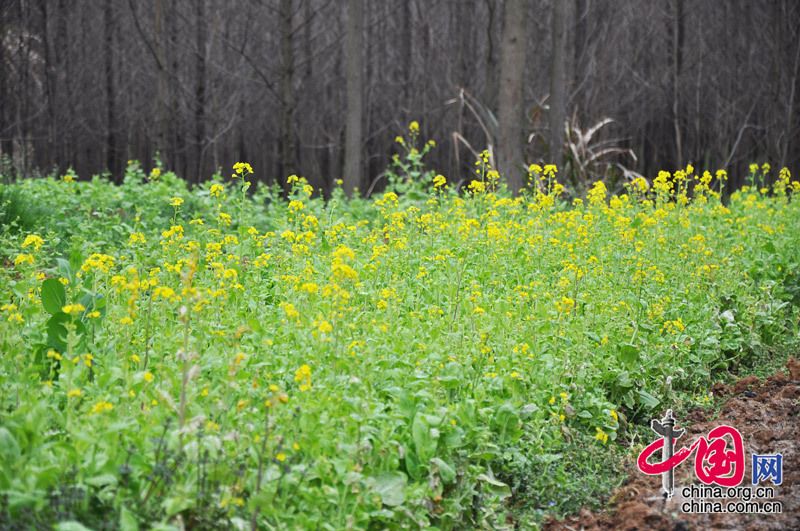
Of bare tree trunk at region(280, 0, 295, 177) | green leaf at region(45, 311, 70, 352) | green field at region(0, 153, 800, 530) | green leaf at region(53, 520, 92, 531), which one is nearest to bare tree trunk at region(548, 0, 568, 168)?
bare tree trunk at region(280, 0, 295, 177)

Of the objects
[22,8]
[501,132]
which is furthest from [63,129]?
[501,132]

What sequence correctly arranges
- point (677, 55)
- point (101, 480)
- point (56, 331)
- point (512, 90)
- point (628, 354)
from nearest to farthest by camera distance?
point (101, 480) → point (56, 331) → point (628, 354) → point (512, 90) → point (677, 55)

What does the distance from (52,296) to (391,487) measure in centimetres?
217

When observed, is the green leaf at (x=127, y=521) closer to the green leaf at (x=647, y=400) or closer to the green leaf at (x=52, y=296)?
the green leaf at (x=52, y=296)

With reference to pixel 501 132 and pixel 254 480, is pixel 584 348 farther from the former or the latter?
pixel 501 132

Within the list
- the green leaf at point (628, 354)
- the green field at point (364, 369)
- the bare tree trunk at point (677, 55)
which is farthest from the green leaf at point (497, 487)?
the bare tree trunk at point (677, 55)

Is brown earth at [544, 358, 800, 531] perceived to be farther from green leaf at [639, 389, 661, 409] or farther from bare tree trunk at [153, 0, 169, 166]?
bare tree trunk at [153, 0, 169, 166]

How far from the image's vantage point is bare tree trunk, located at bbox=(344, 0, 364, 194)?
1182cm

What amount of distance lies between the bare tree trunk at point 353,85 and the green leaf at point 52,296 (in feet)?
25.4

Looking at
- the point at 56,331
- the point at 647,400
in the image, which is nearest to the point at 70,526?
the point at 56,331

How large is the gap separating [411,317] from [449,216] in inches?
140

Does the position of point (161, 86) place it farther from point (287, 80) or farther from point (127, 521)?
point (127, 521)

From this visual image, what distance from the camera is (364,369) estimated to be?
3.58 m

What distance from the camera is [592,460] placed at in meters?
4.09
